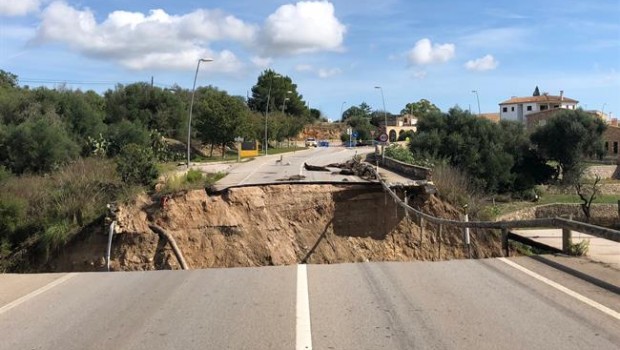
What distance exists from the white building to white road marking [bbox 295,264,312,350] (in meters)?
134

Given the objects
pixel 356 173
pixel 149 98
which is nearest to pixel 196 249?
pixel 356 173

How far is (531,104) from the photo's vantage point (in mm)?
138500

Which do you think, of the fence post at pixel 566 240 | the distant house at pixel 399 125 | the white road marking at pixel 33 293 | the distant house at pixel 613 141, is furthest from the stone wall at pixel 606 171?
the white road marking at pixel 33 293

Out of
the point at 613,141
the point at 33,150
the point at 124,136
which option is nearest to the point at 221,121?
the point at 124,136

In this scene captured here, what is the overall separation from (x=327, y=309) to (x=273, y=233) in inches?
578

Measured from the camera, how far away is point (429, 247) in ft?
69.5

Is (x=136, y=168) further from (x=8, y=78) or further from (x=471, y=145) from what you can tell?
(x=8, y=78)

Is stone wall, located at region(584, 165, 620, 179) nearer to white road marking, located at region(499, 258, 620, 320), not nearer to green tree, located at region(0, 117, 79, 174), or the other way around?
green tree, located at region(0, 117, 79, 174)

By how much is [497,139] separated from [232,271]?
55.9 meters

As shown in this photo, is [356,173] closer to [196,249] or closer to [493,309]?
[196,249]

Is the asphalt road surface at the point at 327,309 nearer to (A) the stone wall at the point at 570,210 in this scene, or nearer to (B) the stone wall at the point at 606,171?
(A) the stone wall at the point at 570,210

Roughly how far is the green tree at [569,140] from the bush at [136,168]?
5486cm

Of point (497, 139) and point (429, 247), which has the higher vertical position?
point (497, 139)

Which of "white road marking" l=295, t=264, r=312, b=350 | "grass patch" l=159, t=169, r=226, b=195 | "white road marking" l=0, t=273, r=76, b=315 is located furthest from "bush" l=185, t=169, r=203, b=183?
"white road marking" l=295, t=264, r=312, b=350
